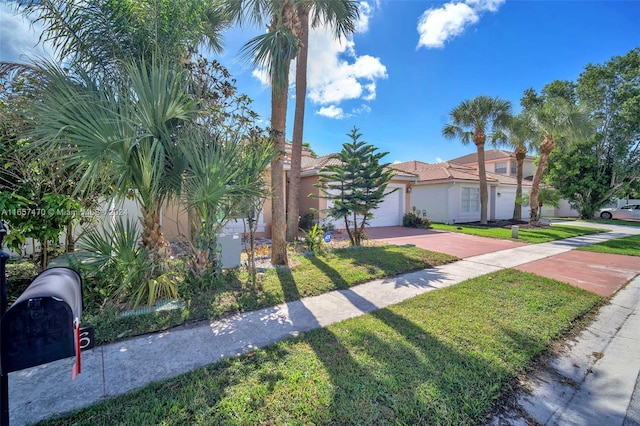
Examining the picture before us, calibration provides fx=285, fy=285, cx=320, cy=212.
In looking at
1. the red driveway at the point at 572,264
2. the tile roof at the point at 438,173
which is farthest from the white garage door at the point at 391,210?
the red driveway at the point at 572,264

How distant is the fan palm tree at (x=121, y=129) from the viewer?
400 cm

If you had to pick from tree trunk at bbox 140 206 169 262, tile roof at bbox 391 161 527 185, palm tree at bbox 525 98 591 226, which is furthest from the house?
palm tree at bbox 525 98 591 226

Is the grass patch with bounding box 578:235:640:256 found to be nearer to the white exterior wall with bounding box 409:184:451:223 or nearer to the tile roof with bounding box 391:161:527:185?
the white exterior wall with bounding box 409:184:451:223

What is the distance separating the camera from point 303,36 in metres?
9.44

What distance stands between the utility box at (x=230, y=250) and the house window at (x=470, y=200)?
19136mm

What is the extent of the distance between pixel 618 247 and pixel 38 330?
678 inches

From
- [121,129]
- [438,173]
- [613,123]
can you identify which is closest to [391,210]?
[438,173]

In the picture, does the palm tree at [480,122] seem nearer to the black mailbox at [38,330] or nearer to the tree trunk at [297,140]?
the tree trunk at [297,140]

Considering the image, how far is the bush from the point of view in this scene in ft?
57.2

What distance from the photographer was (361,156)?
979 cm

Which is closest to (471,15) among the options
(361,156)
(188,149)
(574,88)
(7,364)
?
(361,156)

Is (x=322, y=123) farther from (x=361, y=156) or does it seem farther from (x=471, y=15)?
(x=471, y=15)

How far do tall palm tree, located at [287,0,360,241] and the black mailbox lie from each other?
304 inches

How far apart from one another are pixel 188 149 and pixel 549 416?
587 centimetres
